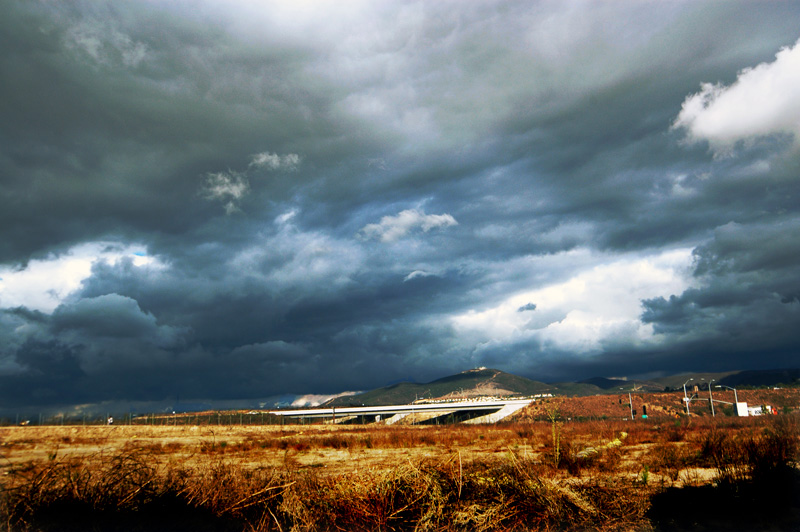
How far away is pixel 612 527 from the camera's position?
10.1 m

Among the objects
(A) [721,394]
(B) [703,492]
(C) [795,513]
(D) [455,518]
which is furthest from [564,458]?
(A) [721,394]

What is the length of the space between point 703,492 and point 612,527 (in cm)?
530

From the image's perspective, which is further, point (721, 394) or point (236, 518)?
point (721, 394)

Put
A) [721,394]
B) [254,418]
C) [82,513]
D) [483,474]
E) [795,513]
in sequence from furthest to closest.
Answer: [721,394], [254,418], [795,513], [483,474], [82,513]

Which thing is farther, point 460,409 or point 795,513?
point 460,409

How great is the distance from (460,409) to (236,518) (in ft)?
519

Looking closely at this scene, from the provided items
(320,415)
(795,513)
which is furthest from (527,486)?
(320,415)

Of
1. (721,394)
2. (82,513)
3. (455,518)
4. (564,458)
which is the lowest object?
(721,394)

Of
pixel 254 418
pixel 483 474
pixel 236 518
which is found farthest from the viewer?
pixel 254 418

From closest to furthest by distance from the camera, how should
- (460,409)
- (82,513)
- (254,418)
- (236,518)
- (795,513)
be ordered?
(82,513) → (236,518) → (795,513) → (254,418) → (460,409)

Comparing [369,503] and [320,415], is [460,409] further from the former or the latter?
[369,503]

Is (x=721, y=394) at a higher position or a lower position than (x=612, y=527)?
lower

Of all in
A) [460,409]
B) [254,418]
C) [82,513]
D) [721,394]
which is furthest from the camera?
[721,394]

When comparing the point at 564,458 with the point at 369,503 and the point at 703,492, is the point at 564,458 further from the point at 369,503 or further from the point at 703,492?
the point at 369,503
